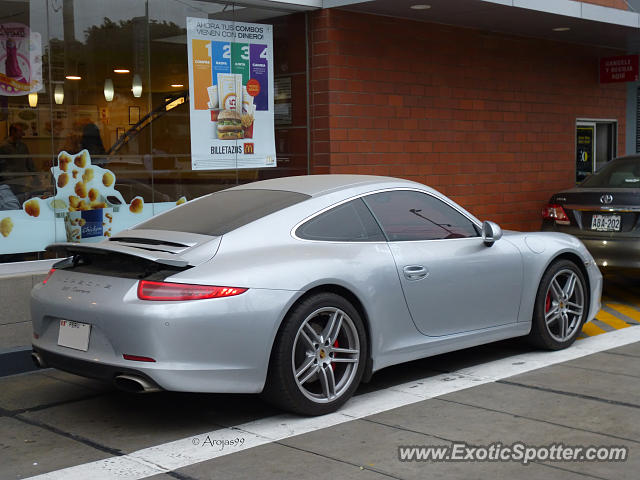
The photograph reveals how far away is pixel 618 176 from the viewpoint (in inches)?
394

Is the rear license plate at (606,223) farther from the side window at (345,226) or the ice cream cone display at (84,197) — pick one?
the ice cream cone display at (84,197)

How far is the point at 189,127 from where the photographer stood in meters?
9.63

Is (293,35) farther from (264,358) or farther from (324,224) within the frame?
(264,358)

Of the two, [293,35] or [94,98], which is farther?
[293,35]

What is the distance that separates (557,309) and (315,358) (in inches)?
104

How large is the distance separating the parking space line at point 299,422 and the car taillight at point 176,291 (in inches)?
33.4

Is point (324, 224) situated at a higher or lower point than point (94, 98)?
lower

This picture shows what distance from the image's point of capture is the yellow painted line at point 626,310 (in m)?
8.92

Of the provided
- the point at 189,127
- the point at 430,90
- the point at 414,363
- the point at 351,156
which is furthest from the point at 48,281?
the point at 430,90

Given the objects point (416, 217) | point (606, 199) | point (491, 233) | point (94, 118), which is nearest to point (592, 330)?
point (606, 199)

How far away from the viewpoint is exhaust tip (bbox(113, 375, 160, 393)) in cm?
493

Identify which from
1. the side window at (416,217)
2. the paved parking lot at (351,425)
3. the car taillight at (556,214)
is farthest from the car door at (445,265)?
the car taillight at (556,214)

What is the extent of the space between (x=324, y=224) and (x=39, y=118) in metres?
3.86

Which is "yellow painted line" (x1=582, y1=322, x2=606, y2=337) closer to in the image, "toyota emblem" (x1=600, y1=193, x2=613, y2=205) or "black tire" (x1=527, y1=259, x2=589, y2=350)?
"black tire" (x1=527, y1=259, x2=589, y2=350)
